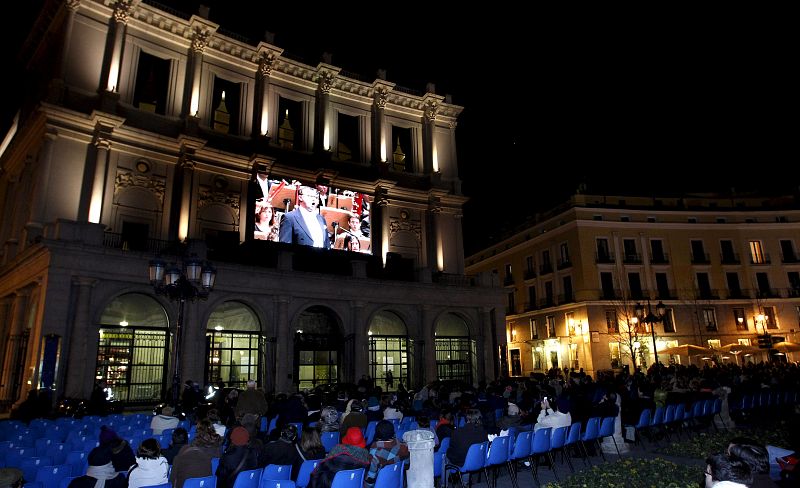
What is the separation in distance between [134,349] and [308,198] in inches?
448

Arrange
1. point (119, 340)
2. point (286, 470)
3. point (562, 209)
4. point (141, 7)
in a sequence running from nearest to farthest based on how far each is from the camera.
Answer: point (286, 470) → point (119, 340) → point (141, 7) → point (562, 209)

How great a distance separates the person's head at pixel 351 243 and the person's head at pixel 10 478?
23.9 meters

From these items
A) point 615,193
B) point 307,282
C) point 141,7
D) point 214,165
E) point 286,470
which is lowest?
point 286,470

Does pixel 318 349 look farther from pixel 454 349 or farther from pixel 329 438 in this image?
pixel 329 438

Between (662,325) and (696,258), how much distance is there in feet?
23.8

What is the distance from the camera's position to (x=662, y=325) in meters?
41.2

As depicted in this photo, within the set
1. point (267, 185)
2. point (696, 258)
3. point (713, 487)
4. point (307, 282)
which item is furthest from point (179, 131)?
point (696, 258)

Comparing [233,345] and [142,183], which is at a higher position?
[142,183]

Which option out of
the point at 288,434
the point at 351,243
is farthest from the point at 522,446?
the point at 351,243

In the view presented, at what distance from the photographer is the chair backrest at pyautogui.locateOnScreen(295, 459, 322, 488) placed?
6801 mm

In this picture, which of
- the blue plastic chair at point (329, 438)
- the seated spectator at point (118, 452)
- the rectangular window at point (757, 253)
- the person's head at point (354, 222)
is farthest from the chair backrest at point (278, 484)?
the rectangular window at point (757, 253)

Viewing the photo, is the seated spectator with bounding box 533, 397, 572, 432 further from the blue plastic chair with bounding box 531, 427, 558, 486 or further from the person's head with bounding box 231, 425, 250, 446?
the person's head with bounding box 231, 425, 250, 446

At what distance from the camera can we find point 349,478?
6.16 meters

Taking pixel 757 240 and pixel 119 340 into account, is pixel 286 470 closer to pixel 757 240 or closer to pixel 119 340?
pixel 119 340
